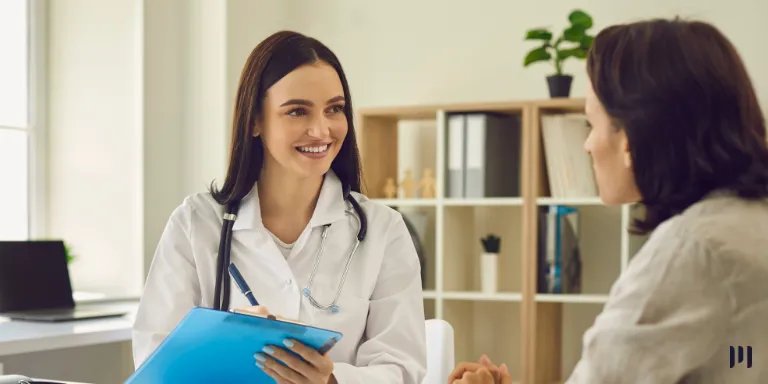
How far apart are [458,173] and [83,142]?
1410mm

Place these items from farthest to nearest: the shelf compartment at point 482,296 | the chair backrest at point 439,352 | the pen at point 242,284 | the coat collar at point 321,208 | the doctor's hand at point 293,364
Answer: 1. the shelf compartment at point 482,296
2. the chair backrest at point 439,352
3. the coat collar at point 321,208
4. the pen at point 242,284
5. the doctor's hand at point 293,364

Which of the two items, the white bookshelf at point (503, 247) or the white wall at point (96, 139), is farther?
the white wall at point (96, 139)

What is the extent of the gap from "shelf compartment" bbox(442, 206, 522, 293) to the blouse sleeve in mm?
2441

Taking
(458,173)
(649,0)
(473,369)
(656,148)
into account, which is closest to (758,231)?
(656,148)

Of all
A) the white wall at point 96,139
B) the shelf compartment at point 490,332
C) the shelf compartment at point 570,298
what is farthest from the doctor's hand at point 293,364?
the white wall at point 96,139

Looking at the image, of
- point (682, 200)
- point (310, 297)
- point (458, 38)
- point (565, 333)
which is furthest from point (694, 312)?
point (458, 38)

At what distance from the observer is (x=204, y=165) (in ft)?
11.8

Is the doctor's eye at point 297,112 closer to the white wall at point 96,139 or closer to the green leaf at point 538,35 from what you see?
the green leaf at point 538,35

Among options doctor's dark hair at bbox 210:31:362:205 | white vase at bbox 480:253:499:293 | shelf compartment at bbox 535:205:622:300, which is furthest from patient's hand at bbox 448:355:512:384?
shelf compartment at bbox 535:205:622:300

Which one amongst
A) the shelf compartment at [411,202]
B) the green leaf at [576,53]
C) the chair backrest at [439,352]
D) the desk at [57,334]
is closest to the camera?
the chair backrest at [439,352]

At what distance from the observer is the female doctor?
172 cm

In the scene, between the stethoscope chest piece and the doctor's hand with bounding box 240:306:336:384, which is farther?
the stethoscope chest piece

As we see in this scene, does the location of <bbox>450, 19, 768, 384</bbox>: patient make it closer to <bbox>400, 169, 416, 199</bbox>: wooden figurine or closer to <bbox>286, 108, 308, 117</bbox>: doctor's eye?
<bbox>286, 108, 308, 117</bbox>: doctor's eye

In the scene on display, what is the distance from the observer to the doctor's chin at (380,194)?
980 millimetres
